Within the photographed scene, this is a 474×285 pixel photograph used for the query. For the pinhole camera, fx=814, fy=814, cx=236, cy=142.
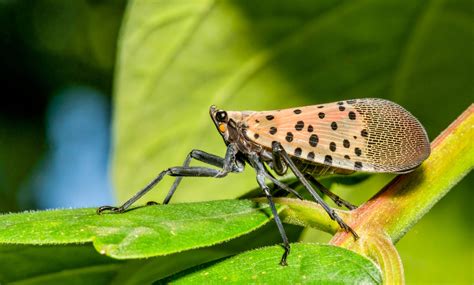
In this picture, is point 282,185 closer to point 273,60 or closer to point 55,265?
point 55,265

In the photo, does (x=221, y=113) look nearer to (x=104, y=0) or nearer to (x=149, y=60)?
(x=149, y=60)

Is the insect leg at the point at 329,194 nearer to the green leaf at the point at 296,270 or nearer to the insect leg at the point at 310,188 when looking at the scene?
the insect leg at the point at 310,188

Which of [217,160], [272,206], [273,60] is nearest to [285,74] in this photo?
[273,60]

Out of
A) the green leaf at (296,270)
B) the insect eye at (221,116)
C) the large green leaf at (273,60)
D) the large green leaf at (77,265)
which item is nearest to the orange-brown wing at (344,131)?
the insect eye at (221,116)

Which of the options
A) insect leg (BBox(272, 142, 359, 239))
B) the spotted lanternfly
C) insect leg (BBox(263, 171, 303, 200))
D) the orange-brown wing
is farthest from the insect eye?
insect leg (BBox(263, 171, 303, 200))

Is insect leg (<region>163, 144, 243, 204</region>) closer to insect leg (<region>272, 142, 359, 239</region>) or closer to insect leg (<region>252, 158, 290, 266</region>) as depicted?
insect leg (<region>252, 158, 290, 266</region>)

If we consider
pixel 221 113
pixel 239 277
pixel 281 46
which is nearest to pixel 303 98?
pixel 281 46
